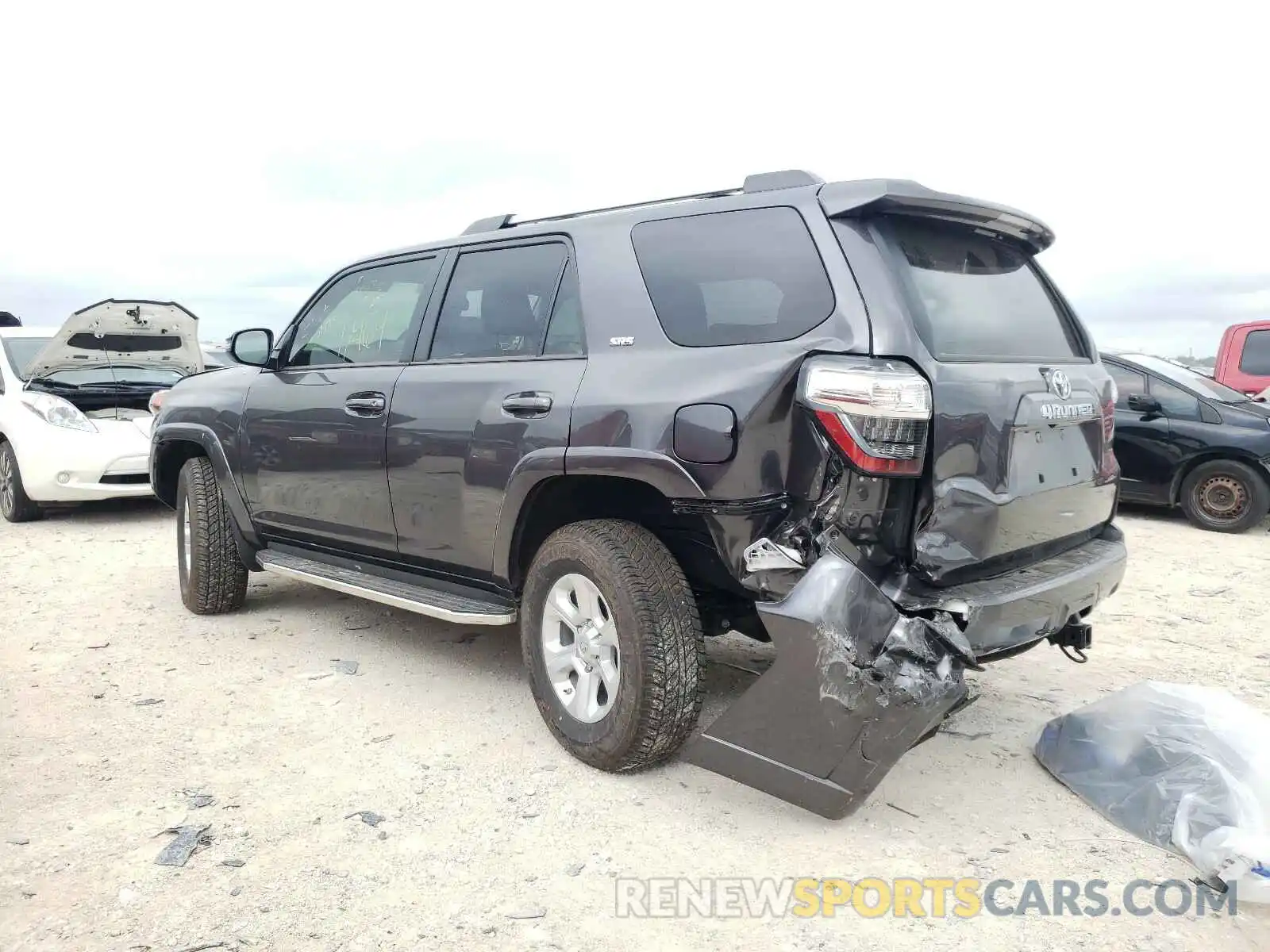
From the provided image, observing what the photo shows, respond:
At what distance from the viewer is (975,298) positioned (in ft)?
10.2

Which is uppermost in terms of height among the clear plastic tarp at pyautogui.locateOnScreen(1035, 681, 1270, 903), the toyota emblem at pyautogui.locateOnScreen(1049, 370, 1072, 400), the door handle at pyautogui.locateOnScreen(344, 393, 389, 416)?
the toyota emblem at pyautogui.locateOnScreen(1049, 370, 1072, 400)

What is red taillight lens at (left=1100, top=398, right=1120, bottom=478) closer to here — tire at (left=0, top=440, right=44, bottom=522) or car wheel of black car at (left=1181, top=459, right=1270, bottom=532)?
car wheel of black car at (left=1181, top=459, right=1270, bottom=532)

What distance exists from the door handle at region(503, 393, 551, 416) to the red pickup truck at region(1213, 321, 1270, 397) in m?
10.1

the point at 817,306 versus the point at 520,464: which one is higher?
the point at 817,306

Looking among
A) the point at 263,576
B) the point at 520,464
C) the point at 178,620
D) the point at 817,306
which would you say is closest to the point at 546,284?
the point at 520,464

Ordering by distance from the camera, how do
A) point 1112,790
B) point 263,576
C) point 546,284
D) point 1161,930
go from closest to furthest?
point 1161,930, point 1112,790, point 546,284, point 263,576

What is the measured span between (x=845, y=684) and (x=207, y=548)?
3.82 meters

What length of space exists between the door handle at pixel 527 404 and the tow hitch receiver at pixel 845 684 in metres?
1.15

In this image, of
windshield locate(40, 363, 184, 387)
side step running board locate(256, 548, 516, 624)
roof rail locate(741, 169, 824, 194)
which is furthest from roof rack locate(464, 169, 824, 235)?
windshield locate(40, 363, 184, 387)

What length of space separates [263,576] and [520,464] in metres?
3.65

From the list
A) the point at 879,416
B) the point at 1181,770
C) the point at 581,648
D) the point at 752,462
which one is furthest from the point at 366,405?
the point at 1181,770

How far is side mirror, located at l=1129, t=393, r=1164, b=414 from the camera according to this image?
833 centimetres

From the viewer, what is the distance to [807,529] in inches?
108

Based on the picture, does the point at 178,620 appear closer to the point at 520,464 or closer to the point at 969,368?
the point at 520,464
